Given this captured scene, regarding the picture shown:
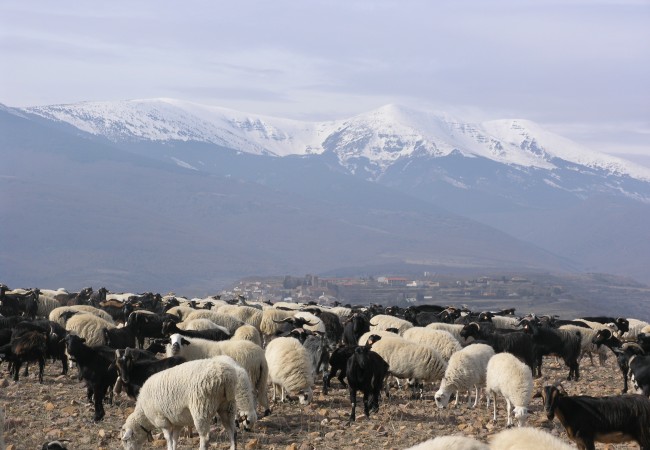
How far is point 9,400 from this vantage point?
17672 millimetres

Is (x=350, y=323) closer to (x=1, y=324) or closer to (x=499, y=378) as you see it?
(x=499, y=378)

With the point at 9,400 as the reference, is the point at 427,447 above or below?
above

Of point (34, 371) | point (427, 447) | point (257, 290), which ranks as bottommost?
point (257, 290)

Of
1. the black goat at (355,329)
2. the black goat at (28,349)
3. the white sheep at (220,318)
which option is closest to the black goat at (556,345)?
the black goat at (355,329)

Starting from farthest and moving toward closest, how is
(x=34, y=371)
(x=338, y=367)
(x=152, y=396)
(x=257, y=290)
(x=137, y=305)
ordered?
(x=257, y=290) → (x=137, y=305) → (x=34, y=371) → (x=338, y=367) → (x=152, y=396)

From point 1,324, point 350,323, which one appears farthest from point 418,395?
point 1,324

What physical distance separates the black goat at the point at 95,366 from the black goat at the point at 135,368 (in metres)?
0.85

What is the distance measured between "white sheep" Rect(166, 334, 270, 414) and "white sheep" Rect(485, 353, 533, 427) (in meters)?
4.28

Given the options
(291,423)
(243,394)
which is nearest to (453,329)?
(291,423)

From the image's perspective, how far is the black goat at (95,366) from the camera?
655 inches

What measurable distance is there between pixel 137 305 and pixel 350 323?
411 inches

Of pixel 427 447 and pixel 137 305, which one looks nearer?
pixel 427 447

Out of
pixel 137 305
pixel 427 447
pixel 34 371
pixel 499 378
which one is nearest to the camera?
pixel 427 447

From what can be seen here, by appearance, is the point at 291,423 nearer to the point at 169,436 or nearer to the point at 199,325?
the point at 169,436
